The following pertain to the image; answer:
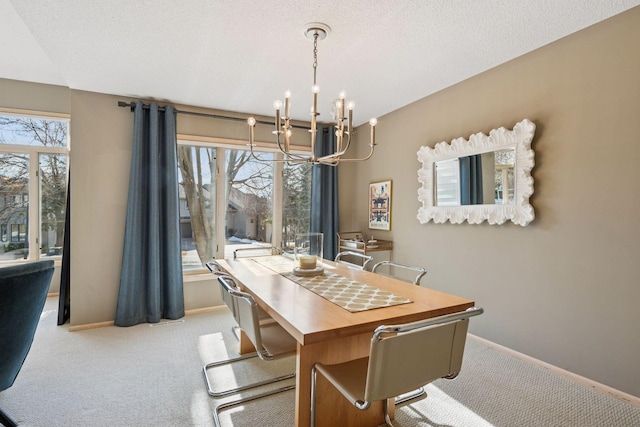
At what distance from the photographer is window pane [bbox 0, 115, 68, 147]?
12.6ft

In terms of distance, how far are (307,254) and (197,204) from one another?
6.67 feet

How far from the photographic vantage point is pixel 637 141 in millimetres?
1896

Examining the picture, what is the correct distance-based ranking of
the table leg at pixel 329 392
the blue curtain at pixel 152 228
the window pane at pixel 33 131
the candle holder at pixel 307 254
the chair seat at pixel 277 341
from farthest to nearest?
the window pane at pixel 33 131 → the blue curtain at pixel 152 228 → the candle holder at pixel 307 254 → the chair seat at pixel 277 341 → the table leg at pixel 329 392

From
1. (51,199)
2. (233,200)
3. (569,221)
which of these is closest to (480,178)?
(569,221)

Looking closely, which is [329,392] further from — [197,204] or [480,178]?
[197,204]

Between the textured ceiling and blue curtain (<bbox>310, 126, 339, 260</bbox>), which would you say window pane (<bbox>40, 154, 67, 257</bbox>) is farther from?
blue curtain (<bbox>310, 126, 339, 260</bbox>)

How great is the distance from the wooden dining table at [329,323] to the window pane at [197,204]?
1.98 metres

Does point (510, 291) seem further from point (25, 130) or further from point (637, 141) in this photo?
point (25, 130)

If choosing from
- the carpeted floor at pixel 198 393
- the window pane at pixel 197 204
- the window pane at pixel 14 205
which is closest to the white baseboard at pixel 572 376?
the carpeted floor at pixel 198 393

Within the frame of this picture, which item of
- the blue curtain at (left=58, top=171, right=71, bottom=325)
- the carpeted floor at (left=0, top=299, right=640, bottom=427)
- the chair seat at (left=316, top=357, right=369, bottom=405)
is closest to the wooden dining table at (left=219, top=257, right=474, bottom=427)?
A: the chair seat at (left=316, top=357, right=369, bottom=405)

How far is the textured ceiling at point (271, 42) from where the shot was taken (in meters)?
1.89

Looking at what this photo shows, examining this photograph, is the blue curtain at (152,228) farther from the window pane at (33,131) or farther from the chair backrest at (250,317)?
the chair backrest at (250,317)

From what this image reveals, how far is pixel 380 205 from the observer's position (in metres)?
3.99

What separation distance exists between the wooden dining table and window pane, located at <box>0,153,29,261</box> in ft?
12.3
